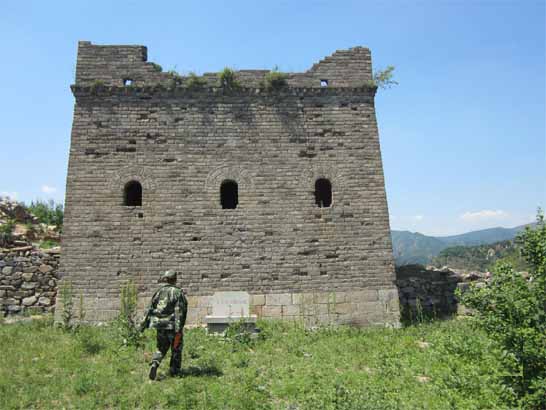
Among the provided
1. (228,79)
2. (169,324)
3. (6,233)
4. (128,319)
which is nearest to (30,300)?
(6,233)

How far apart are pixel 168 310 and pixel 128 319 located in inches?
83.9

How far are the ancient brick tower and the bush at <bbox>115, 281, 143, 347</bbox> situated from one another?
0.25 m

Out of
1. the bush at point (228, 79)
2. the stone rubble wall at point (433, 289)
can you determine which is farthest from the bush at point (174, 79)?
the stone rubble wall at point (433, 289)

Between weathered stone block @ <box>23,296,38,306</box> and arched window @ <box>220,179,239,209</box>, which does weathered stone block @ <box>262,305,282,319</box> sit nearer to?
arched window @ <box>220,179,239,209</box>

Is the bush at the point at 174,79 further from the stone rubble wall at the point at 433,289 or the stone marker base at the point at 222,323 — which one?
the stone rubble wall at the point at 433,289

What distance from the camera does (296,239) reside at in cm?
1014

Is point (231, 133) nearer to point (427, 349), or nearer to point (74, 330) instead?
point (74, 330)

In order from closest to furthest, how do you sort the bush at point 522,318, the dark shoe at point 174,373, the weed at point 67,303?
1. the bush at point 522,318
2. the dark shoe at point 174,373
3. the weed at point 67,303

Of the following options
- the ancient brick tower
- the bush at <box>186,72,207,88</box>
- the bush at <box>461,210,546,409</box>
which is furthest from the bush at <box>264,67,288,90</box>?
the bush at <box>461,210,546,409</box>

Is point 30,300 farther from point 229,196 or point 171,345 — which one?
point 171,345

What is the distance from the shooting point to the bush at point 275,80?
10906 millimetres

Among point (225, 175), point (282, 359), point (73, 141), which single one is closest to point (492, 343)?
point (282, 359)

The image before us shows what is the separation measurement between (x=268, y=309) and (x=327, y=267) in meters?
1.83

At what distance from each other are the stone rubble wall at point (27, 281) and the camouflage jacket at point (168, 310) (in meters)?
5.43
